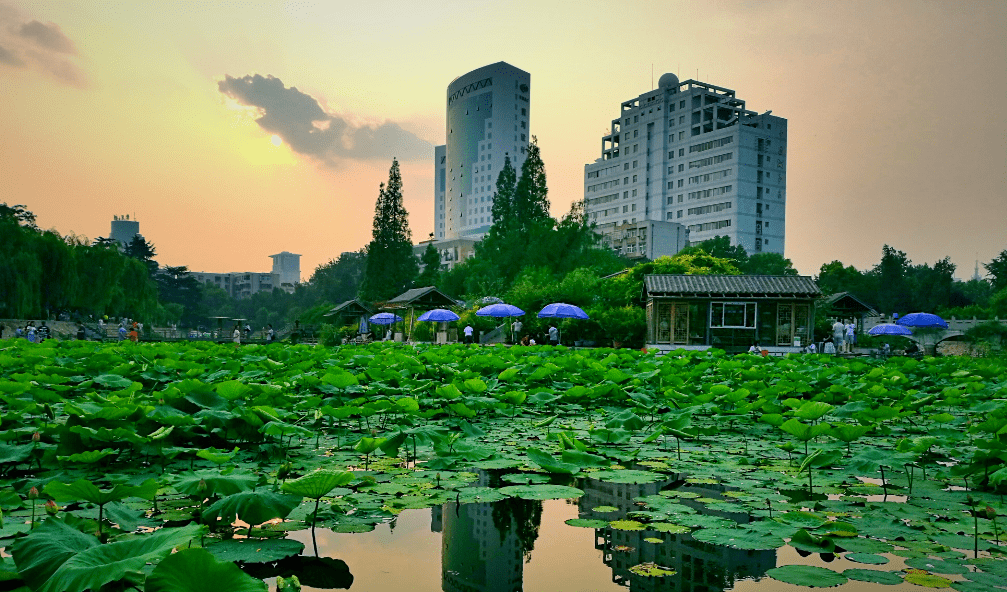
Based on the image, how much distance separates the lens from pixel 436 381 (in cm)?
564

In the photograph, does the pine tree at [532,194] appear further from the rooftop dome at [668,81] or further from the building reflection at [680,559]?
the rooftop dome at [668,81]

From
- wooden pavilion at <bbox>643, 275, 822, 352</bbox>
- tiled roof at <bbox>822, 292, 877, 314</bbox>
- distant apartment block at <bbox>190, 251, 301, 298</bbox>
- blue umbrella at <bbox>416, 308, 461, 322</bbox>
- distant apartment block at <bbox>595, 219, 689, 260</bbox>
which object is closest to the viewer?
wooden pavilion at <bbox>643, 275, 822, 352</bbox>

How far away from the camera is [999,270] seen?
1588 inches

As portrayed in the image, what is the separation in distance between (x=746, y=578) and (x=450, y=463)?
1589 millimetres

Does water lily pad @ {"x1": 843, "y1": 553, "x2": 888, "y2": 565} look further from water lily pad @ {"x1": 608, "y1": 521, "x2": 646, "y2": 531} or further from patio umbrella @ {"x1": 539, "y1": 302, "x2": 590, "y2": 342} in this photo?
patio umbrella @ {"x1": 539, "y1": 302, "x2": 590, "y2": 342}

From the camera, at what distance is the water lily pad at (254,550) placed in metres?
1.76

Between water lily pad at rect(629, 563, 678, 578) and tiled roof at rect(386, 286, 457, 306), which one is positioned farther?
tiled roof at rect(386, 286, 457, 306)

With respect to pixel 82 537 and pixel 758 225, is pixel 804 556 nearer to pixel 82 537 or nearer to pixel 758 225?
pixel 82 537

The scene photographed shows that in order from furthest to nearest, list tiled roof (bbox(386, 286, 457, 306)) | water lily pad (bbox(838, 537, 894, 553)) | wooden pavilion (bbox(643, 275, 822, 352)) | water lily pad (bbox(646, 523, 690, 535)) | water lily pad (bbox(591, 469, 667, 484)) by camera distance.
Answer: tiled roof (bbox(386, 286, 457, 306)) → wooden pavilion (bbox(643, 275, 822, 352)) → water lily pad (bbox(591, 469, 667, 484)) → water lily pad (bbox(646, 523, 690, 535)) → water lily pad (bbox(838, 537, 894, 553))

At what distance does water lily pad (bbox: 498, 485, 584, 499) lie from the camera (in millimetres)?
2562

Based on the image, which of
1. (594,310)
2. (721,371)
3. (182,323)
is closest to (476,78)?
(182,323)

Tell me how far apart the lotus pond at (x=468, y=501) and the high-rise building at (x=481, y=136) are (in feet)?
289

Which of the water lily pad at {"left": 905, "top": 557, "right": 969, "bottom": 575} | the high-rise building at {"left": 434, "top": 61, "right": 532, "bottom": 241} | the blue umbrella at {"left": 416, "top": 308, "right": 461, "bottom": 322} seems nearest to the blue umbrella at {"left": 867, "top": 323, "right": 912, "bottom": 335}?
the blue umbrella at {"left": 416, "top": 308, "right": 461, "bottom": 322}

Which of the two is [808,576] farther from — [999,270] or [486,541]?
[999,270]
